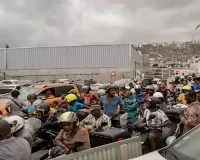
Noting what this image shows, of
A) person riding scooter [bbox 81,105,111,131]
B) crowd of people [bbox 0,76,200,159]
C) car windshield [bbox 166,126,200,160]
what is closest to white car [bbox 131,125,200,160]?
car windshield [bbox 166,126,200,160]

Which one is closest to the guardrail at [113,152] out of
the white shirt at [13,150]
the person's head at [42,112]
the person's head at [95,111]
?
→ the white shirt at [13,150]

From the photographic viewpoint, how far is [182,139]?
3.55 m

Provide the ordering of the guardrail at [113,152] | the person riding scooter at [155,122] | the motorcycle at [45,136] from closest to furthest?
the guardrail at [113,152] → the motorcycle at [45,136] → the person riding scooter at [155,122]

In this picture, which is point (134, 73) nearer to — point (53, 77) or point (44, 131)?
point (53, 77)

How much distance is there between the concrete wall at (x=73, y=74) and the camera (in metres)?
40.8

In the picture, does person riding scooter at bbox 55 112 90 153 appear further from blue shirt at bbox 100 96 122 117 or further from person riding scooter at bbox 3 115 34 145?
blue shirt at bbox 100 96 122 117

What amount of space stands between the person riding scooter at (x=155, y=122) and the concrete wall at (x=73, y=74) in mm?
33963

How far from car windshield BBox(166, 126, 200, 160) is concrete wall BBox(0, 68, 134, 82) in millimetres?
36036

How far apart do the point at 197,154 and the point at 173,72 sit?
33769mm

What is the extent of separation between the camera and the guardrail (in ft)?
12.2

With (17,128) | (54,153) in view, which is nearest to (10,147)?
(17,128)

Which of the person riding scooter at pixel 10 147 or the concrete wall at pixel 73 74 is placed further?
the concrete wall at pixel 73 74

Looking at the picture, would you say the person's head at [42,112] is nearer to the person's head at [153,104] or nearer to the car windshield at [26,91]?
the person's head at [153,104]

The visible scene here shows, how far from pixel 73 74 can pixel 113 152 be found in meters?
38.5
